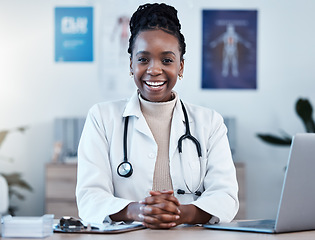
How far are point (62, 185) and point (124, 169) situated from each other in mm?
3004

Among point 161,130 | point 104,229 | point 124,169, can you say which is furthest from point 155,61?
point 104,229

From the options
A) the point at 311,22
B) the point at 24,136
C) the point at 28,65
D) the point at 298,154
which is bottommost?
the point at 24,136

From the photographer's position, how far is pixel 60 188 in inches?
194

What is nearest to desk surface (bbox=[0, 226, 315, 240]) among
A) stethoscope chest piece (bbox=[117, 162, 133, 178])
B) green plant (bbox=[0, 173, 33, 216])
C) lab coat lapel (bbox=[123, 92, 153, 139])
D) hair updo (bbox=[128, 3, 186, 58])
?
stethoscope chest piece (bbox=[117, 162, 133, 178])

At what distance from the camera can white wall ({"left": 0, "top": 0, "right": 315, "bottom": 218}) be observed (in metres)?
5.36

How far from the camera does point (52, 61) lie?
17.8 ft

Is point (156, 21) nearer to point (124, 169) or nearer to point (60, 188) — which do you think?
point (124, 169)

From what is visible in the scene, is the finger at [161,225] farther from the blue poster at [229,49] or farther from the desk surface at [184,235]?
the blue poster at [229,49]

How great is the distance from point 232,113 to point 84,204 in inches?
141

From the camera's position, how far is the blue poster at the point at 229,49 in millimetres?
5398

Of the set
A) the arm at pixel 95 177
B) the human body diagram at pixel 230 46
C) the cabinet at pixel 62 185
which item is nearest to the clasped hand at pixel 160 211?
the arm at pixel 95 177

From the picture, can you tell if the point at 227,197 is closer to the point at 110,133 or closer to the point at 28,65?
the point at 110,133

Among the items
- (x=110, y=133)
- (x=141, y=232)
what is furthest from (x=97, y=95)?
(x=141, y=232)

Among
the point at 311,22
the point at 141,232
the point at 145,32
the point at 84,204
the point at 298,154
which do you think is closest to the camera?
the point at 298,154
